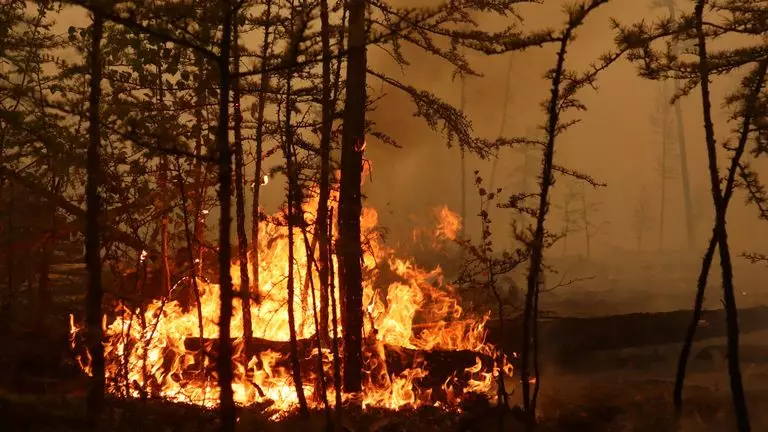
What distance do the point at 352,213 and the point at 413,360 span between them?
115 inches

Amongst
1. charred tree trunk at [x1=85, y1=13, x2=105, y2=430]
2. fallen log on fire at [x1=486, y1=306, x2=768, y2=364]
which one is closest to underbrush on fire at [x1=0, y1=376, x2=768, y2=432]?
charred tree trunk at [x1=85, y1=13, x2=105, y2=430]

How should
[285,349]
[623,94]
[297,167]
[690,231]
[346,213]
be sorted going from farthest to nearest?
1. [623,94]
2. [690,231]
3. [285,349]
4. [346,213]
5. [297,167]

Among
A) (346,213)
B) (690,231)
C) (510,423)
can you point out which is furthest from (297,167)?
(690,231)

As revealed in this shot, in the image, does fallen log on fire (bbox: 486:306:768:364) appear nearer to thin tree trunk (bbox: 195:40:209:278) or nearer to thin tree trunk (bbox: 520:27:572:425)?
thin tree trunk (bbox: 520:27:572:425)

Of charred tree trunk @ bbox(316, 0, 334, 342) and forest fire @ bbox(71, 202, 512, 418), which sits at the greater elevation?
charred tree trunk @ bbox(316, 0, 334, 342)

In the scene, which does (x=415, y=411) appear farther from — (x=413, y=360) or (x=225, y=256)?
(x=225, y=256)

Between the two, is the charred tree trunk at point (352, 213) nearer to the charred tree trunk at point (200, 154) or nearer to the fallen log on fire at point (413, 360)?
the fallen log on fire at point (413, 360)

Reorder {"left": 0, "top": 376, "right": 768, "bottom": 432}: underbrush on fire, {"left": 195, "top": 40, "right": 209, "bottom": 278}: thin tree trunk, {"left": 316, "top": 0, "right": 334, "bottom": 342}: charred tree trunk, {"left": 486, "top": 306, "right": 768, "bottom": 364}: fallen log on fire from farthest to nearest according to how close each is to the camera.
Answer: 1. {"left": 486, "top": 306, "right": 768, "bottom": 364}: fallen log on fire
2. {"left": 316, "top": 0, "right": 334, "bottom": 342}: charred tree trunk
3. {"left": 195, "top": 40, "right": 209, "bottom": 278}: thin tree trunk
4. {"left": 0, "top": 376, "right": 768, "bottom": 432}: underbrush on fire

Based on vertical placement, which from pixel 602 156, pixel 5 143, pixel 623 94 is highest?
pixel 623 94

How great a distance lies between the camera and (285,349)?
1006cm

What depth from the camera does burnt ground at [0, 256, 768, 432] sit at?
20.1ft

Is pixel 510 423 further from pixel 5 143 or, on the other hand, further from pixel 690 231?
pixel 690 231

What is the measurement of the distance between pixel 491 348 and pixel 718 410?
13.3ft

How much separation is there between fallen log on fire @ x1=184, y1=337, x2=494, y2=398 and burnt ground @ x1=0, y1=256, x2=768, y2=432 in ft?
3.57
